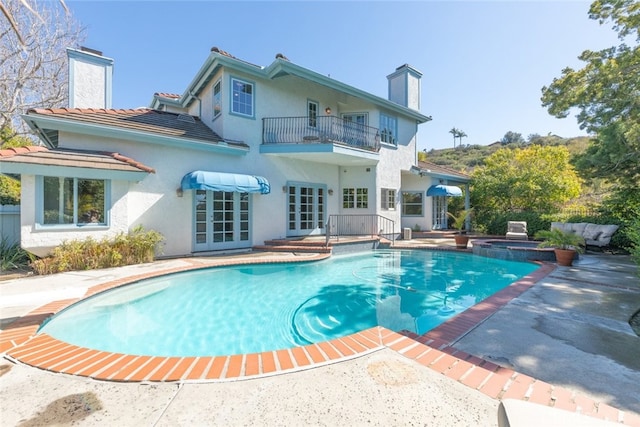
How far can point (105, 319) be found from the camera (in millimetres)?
6699

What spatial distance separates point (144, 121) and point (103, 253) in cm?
703

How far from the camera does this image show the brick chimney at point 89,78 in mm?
13805

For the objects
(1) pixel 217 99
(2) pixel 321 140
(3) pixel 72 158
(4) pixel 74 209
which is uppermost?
(1) pixel 217 99

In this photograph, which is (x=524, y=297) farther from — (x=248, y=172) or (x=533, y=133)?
(x=533, y=133)

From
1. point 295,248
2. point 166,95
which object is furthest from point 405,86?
point 166,95

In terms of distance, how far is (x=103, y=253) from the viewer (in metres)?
10.8

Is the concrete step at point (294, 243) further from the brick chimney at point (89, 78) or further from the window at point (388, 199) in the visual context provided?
the brick chimney at point (89, 78)

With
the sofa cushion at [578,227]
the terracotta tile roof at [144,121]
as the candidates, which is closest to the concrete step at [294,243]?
the terracotta tile roof at [144,121]

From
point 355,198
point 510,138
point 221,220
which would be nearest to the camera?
point 221,220

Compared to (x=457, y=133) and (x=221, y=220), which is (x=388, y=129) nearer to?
(x=221, y=220)

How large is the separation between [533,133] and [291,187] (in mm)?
94117

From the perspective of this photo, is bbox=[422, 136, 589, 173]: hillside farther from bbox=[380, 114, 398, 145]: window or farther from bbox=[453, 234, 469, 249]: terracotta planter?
bbox=[453, 234, 469, 249]: terracotta planter

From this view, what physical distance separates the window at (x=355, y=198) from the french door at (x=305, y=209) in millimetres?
1850

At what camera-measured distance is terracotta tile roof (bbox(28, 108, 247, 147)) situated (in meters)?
11.4
